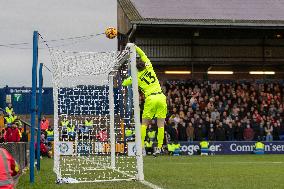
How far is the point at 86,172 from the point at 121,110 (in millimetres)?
3246

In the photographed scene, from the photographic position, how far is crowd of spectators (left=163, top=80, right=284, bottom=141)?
36.7 m

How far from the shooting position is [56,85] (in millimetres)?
13727

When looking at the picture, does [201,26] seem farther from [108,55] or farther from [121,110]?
[108,55]

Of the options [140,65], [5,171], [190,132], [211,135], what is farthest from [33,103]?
[211,135]

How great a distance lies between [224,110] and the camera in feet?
130

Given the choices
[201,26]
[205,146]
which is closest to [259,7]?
[201,26]

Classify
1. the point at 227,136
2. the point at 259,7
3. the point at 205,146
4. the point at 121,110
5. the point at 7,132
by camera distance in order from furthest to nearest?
the point at 259,7
the point at 227,136
the point at 205,146
the point at 7,132
the point at 121,110

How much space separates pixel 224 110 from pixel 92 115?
25.1 metres

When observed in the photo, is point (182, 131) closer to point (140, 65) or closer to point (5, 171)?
point (140, 65)

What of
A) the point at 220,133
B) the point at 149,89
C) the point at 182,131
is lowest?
the point at 220,133

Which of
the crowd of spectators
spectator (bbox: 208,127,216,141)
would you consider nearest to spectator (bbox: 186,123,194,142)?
the crowd of spectators

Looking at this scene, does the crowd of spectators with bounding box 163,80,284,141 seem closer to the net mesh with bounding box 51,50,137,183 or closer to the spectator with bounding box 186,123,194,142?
the spectator with bounding box 186,123,194,142

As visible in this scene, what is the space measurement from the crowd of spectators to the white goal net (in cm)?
1749

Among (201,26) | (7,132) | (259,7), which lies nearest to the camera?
(7,132)
